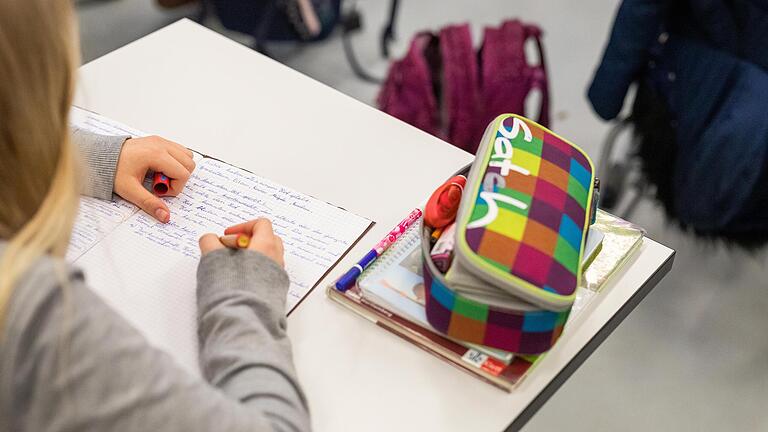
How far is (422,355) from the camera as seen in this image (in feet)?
2.90

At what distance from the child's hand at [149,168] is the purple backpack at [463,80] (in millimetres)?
704

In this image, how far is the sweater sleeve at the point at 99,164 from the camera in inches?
40.6

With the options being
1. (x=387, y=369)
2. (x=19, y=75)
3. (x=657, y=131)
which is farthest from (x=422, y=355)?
(x=657, y=131)

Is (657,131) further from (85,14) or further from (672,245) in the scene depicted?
(85,14)

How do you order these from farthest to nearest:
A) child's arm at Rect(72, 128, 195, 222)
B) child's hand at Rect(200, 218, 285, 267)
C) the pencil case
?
1. child's arm at Rect(72, 128, 195, 222)
2. child's hand at Rect(200, 218, 285, 267)
3. the pencil case

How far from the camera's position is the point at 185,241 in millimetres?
987

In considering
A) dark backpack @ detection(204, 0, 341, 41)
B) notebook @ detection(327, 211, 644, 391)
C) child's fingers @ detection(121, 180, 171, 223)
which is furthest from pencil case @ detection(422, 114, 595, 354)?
dark backpack @ detection(204, 0, 341, 41)

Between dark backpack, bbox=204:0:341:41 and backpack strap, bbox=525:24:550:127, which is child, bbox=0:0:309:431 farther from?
dark backpack, bbox=204:0:341:41

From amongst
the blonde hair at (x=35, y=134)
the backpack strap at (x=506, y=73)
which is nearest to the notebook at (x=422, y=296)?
the blonde hair at (x=35, y=134)

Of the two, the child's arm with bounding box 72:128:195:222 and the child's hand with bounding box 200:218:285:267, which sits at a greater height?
the child's hand with bounding box 200:218:285:267

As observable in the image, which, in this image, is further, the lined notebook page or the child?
the lined notebook page

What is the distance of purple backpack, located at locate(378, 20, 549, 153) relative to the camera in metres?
1.65

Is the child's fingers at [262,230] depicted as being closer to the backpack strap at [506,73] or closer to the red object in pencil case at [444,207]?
the red object in pencil case at [444,207]

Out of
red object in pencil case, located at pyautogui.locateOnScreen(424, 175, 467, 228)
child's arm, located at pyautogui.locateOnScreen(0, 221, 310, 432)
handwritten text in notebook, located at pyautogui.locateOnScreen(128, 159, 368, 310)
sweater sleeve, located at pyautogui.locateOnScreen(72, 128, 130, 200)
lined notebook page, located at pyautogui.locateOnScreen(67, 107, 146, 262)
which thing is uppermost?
red object in pencil case, located at pyautogui.locateOnScreen(424, 175, 467, 228)
